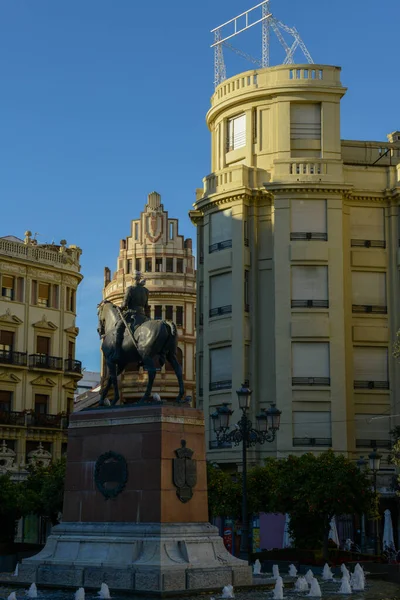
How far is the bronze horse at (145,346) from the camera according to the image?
1160 inches

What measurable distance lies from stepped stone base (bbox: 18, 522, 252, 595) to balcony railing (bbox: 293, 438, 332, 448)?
90.3 ft

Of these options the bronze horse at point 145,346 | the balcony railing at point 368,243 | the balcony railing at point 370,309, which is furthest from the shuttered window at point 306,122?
the bronze horse at point 145,346

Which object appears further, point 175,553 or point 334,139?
point 334,139

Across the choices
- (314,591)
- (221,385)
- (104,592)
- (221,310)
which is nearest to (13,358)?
(221,310)

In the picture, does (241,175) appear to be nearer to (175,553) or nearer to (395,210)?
(395,210)

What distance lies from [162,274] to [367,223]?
3301 centimetres

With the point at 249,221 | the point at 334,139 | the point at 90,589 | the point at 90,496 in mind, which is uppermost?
the point at 334,139

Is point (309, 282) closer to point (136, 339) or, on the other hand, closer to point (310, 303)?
point (310, 303)

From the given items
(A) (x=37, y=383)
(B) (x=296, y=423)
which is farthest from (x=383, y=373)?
(A) (x=37, y=383)

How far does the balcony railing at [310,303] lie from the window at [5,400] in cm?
2102

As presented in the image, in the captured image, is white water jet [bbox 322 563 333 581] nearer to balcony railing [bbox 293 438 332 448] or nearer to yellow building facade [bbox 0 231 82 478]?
balcony railing [bbox 293 438 332 448]

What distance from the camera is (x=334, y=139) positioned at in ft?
193

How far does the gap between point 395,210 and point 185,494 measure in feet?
115

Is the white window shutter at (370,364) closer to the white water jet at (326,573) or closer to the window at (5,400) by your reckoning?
the window at (5,400)
